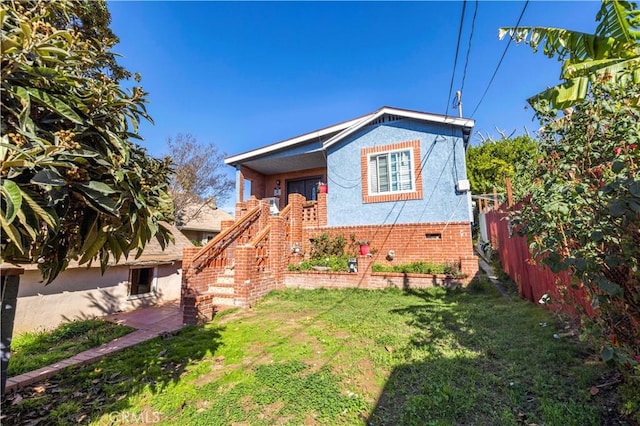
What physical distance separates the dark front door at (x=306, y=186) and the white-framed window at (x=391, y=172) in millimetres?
4432

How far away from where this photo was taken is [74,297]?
8750mm

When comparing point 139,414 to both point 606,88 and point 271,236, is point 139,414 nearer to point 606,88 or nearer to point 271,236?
point 606,88

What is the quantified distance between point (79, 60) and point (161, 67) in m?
7.90

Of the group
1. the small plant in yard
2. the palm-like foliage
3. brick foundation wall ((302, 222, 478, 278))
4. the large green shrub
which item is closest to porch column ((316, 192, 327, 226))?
the small plant in yard

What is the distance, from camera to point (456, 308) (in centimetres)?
709

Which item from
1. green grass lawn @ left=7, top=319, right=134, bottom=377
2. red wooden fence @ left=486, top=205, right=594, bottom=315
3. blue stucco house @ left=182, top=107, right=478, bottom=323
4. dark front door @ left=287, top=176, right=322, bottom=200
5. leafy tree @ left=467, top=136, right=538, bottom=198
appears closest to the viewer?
red wooden fence @ left=486, top=205, right=594, bottom=315

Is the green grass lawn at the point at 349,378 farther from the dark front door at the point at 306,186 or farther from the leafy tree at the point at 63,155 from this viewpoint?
the dark front door at the point at 306,186

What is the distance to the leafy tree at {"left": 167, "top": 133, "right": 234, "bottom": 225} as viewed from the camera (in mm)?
23112

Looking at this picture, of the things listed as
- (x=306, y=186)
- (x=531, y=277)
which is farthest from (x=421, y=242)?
(x=306, y=186)

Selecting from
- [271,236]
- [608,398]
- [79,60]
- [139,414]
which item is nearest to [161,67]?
[271,236]

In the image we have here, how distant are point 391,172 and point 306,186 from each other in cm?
578

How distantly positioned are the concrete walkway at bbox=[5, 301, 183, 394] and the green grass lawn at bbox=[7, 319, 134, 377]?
0.29m

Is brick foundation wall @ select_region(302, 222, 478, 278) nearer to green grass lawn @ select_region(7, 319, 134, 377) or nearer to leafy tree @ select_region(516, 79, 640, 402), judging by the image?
leafy tree @ select_region(516, 79, 640, 402)

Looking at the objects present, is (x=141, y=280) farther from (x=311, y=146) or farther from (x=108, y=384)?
(x=311, y=146)
